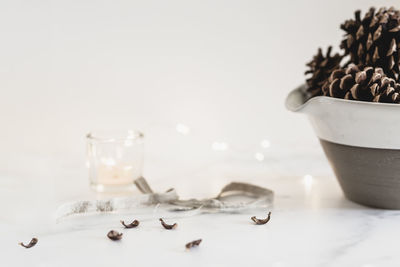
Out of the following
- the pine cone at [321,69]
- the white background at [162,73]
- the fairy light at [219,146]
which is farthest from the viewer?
the fairy light at [219,146]

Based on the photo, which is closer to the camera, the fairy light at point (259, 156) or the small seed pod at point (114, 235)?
the small seed pod at point (114, 235)

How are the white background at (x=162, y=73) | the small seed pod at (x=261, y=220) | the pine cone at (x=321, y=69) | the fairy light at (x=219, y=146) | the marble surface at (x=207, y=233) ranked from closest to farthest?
the marble surface at (x=207, y=233) < the small seed pod at (x=261, y=220) < the pine cone at (x=321, y=69) < the white background at (x=162, y=73) < the fairy light at (x=219, y=146)

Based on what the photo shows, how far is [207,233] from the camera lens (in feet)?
2.64

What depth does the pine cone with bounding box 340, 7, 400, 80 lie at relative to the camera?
86 centimetres

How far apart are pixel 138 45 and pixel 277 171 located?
37 cm

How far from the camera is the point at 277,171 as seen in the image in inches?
45.5

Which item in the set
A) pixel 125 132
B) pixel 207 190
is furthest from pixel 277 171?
pixel 125 132

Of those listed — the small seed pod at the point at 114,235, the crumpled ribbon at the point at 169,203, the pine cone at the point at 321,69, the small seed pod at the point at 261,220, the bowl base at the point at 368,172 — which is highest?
the pine cone at the point at 321,69

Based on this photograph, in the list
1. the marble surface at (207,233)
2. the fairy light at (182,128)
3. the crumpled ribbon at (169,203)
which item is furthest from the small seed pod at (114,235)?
the fairy light at (182,128)

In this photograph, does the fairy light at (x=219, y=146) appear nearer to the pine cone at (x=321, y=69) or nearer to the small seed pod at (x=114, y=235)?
the pine cone at (x=321, y=69)

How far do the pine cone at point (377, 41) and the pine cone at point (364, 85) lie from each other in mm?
30

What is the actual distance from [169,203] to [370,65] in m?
0.36

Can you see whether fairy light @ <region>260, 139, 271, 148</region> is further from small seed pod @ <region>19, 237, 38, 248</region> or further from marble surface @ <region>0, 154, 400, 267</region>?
small seed pod @ <region>19, 237, 38, 248</region>

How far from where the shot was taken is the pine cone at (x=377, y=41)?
0.86 metres
